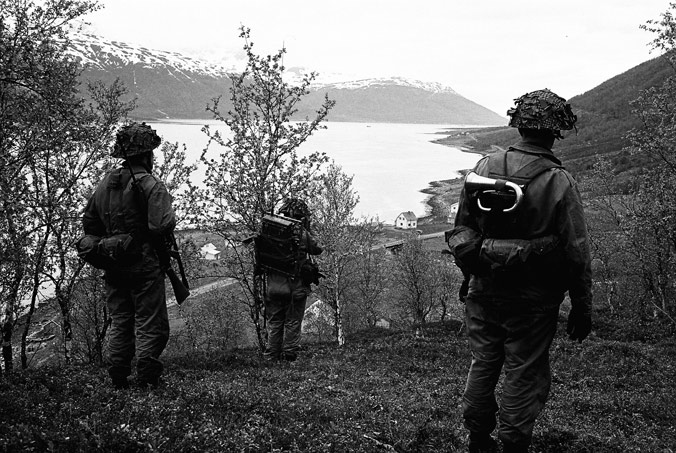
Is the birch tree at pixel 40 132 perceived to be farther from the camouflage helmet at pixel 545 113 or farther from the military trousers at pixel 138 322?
the camouflage helmet at pixel 545 113

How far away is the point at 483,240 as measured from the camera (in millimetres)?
5520

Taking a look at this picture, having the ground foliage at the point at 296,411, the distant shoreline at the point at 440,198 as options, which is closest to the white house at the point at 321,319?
the ground foliage at the point at 296,411

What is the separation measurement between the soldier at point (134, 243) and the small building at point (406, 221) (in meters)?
80.4

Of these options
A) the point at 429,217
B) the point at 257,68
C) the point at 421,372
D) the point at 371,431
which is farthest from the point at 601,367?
the point at 429,217

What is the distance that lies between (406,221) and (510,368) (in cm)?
8410

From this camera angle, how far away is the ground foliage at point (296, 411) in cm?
535

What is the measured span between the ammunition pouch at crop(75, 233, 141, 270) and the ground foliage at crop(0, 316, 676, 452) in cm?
180

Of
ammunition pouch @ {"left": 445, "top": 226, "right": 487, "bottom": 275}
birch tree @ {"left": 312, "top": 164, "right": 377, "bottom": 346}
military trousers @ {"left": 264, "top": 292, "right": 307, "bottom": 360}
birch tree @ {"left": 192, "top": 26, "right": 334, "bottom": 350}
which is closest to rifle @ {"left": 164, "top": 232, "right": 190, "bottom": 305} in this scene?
military trousers @ {"left": 264, "top": 292, "right": 307, "bottom": 360}

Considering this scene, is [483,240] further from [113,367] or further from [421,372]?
[421,372]

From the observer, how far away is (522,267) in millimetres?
5258

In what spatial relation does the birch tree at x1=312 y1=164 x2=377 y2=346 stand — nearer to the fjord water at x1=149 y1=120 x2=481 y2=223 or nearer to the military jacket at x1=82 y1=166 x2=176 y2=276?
the fjord water at x1=149 y1=120 x2=481 y2=223

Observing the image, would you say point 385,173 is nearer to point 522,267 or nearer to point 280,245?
point 280,245

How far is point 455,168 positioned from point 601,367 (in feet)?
522

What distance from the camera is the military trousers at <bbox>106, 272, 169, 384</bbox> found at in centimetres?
765
